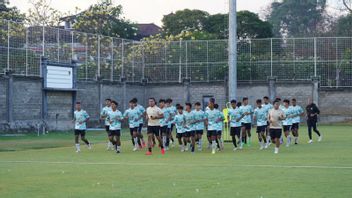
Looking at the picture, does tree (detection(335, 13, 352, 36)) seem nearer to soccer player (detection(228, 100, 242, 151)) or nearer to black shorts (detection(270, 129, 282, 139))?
soccer player (detection(228, 100, 242, 151))

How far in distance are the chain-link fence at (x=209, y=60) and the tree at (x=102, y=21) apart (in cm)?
1745

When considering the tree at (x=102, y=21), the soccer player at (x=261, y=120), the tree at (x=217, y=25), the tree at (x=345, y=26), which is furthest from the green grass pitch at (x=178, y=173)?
the tree at (x=345, y=26)

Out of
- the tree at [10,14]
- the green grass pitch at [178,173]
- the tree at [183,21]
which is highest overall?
the tree at [183,21]

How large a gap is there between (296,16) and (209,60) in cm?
6375

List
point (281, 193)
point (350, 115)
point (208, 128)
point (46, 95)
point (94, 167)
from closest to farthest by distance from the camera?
point (281, 193), point (94, 167), point (208, 128), point (46, 95), point (350, 115)

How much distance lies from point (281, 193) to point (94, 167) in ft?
27.2

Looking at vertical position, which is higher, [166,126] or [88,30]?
[88,30]

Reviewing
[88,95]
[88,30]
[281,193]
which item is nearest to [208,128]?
[281,193]

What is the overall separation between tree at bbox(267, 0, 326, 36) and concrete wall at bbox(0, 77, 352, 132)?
5890cm

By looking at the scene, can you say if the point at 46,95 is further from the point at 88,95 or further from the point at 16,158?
the point at 16,158

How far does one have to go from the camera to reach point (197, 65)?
198 ft

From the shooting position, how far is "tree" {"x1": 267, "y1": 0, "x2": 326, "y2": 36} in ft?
387

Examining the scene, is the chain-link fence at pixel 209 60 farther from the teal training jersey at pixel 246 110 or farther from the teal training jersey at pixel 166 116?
the teal training jersey at pixel 246 110

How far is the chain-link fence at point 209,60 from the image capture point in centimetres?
5506
